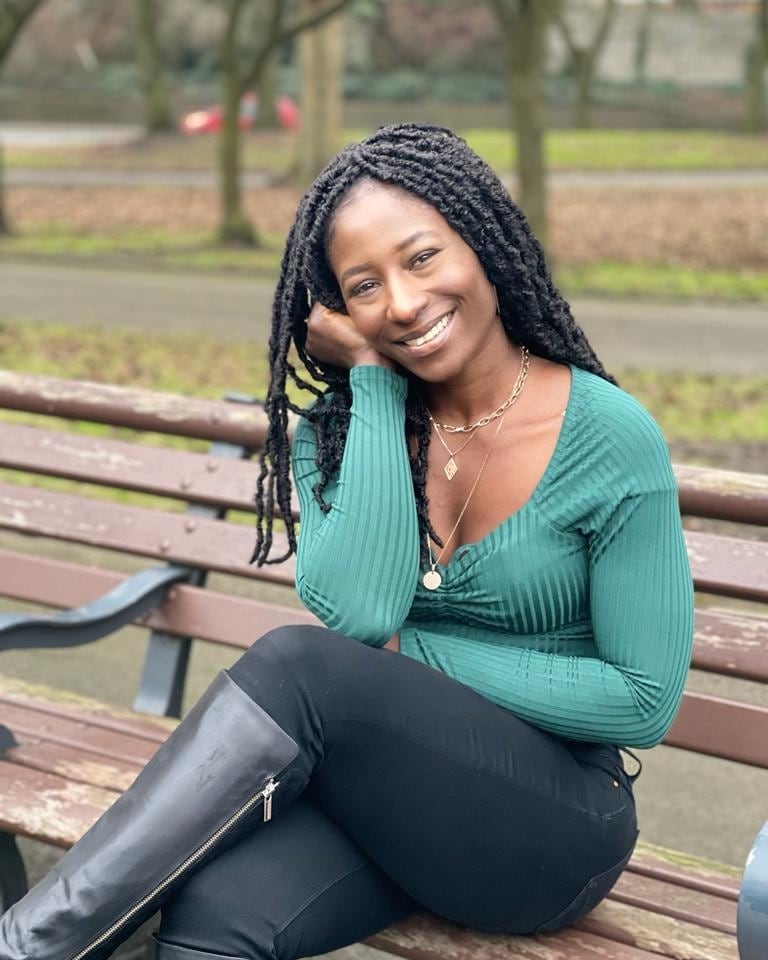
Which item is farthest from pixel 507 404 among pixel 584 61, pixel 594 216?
pixel 584 61

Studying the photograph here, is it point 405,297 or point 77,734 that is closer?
point 405,297

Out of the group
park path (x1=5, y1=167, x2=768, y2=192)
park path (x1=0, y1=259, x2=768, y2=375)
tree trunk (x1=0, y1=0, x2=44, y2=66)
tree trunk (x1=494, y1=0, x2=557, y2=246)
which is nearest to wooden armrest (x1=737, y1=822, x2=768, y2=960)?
park path (x1=0, y1=259, x2=768, y2=375)

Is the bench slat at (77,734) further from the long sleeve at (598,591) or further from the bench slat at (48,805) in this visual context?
the long sleeve at (598,591)

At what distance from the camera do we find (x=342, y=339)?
8.89 feet

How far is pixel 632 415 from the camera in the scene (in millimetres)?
2521

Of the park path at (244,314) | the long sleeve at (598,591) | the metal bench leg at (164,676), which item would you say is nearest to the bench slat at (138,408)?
the metal bench leg at (164,676)

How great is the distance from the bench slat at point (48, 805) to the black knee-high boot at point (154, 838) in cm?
39

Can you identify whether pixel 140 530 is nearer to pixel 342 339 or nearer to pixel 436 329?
pixel 342 339

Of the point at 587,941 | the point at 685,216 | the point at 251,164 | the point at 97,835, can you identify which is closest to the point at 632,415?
the point at 587,941

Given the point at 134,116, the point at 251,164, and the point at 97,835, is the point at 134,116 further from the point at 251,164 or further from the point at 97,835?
the point at 97,835

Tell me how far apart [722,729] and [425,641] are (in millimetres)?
643

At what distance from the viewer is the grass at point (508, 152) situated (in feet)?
79.0

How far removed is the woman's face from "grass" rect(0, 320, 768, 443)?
4.68m

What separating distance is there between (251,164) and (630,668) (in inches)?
959
